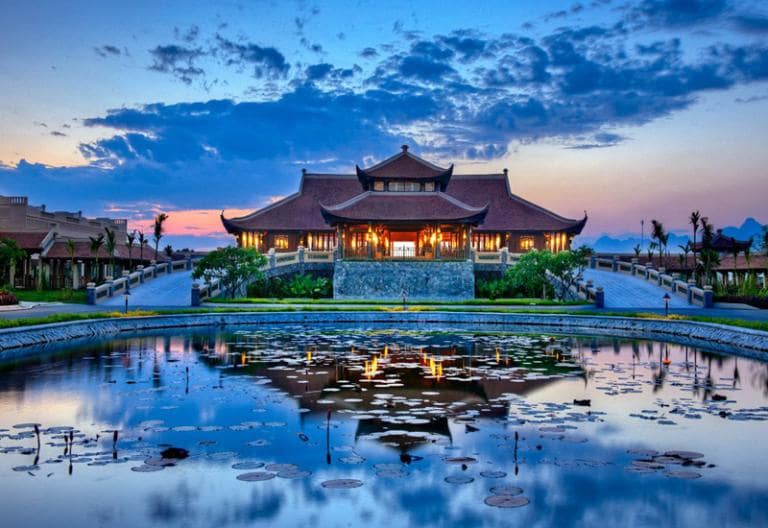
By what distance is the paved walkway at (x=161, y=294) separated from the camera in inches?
1401

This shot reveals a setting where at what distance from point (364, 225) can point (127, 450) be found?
39877mm

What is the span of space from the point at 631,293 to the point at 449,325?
15049 millimetres

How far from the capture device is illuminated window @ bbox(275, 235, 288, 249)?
5391 cm

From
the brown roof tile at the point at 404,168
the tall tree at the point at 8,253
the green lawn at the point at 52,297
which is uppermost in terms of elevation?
the brown roof tile at the point at 404,168

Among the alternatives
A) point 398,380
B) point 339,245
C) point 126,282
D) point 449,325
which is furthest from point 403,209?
point 398,380

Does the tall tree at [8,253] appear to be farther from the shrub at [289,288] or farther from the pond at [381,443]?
the pond at [381,443]

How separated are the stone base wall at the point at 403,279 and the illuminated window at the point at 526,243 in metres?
9.75

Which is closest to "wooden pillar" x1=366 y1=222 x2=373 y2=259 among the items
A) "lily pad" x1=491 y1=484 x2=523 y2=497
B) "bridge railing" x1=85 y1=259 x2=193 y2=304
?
"bridge railing" x1=85 y1=259 x2=193 y2=304

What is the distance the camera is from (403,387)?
12.8 metres

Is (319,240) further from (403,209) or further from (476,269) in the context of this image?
(476,269)

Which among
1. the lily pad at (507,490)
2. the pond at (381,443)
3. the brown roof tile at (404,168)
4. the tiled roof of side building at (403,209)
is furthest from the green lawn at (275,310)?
the brown roof tile at (404,168)

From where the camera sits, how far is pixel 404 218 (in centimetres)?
4612

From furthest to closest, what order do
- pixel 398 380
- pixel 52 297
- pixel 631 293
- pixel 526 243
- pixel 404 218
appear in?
pixel 526 243 → pixel 404 218 → pixel 631 293 → pixel 52 297 → pixel 398 380

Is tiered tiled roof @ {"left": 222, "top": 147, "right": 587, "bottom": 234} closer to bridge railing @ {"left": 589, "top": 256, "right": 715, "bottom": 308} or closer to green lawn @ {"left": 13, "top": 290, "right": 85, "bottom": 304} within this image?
bridge railing @ {"left": 589, "top": 256, "right": 715, "bottom": 308}
